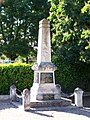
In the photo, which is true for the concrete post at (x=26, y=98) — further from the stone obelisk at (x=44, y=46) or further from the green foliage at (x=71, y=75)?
the green foliage at (x=71, y=75)

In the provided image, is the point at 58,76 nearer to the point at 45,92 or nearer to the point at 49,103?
the point at 45,92

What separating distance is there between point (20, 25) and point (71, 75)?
9501 mm

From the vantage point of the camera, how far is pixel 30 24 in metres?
24.5

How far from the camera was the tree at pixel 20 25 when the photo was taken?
76.7 ft

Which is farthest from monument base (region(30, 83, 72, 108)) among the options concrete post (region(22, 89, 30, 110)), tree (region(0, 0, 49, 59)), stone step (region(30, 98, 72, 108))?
tree (region(0, 0, 49, 59))

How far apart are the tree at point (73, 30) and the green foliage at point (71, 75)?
131 cm

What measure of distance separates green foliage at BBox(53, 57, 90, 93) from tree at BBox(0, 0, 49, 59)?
A: 707 cm

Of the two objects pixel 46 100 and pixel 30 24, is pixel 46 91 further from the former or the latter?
pixel 30 24

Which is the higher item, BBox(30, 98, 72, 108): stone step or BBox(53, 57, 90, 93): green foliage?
BBox(53, 57, 90, 93): green foliage

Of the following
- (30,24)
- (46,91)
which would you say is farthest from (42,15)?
(46,91)

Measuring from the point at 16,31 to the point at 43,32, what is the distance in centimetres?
1261

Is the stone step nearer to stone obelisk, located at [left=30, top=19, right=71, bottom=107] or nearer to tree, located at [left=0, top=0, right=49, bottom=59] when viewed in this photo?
stone obelisk, located at [left=30, top=19, right=71, bottom=107]

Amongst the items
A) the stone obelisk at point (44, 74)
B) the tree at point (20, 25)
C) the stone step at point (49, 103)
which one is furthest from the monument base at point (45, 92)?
the tree at point (20, 25)

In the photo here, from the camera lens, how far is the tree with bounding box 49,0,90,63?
14.1m
